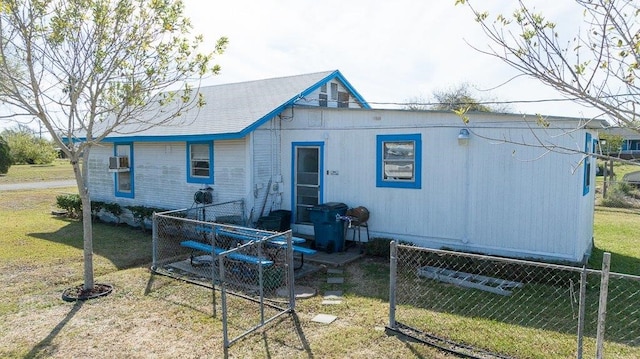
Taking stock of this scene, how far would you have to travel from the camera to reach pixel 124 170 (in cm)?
1317

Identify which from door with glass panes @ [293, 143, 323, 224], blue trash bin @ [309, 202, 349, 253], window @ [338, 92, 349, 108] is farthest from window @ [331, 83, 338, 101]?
blue trash bin @ [309, 202, 349, 253]

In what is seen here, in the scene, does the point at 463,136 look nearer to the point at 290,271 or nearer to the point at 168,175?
the point at 290,271

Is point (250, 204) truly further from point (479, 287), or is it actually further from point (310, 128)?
point (479, 287)

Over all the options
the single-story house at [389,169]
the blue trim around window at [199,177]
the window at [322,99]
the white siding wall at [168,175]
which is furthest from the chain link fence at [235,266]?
the window at [322,99]

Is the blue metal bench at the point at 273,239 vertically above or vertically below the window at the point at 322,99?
below

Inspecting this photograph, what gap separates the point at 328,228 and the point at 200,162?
13.7 feet

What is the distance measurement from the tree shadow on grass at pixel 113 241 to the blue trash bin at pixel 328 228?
3449mm

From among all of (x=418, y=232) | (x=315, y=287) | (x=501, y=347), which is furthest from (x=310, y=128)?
(x=501, y=347)

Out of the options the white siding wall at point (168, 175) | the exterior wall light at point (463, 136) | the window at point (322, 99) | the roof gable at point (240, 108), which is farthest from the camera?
the window at point (322, 99)

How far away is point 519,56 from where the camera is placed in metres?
3.68

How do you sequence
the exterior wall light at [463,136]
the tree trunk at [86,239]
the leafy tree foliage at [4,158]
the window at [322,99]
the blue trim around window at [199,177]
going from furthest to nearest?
1. the leafy tree foliage at [4,158]
2. the window at [322,99]
3. the blue trim around window at [199,177]
4. the exterior wall light at [463,136]
5. the tree trunk at [86,239]

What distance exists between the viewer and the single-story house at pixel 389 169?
802 cm

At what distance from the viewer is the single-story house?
26.3 feet

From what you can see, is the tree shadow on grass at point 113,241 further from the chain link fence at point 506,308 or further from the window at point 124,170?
the chain link fence at point 506,308
